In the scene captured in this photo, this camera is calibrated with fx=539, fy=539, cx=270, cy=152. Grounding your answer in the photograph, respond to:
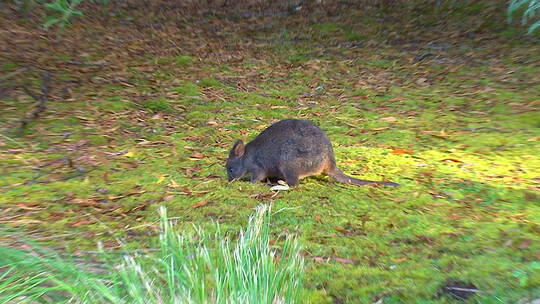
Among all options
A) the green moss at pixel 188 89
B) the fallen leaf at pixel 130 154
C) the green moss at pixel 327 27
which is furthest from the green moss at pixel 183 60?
the fallen leaf at pixel 130 154

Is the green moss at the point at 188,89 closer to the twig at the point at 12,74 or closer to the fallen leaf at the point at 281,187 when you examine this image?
the twig at the point at 12,74

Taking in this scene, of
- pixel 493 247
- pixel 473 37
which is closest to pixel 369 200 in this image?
pixel 493 247

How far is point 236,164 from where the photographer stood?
462 centimetres

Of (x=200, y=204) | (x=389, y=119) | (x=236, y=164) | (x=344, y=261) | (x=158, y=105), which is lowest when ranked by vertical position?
(x=344, y=261)

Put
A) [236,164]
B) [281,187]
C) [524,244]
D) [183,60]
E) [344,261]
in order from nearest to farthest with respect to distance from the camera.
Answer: [344,261] → [524,244] → [281,187] → [236,164] → [183,60]

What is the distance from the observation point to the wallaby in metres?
4.40

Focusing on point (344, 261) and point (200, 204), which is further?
point (200, 204)

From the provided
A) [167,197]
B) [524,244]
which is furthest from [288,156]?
[524,244]

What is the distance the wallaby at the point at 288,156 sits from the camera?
4.40 meters

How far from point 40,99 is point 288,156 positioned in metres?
3.63

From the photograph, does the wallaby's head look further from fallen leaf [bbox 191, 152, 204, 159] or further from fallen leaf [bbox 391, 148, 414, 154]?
fallen leaf [bbox 391, 148, 414, 154]

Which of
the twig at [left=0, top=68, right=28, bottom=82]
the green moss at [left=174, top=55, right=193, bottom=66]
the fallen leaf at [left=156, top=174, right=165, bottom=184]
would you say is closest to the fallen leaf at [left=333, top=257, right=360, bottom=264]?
the fallen leaf at [left=156, top=174, right=165, bottom=184]

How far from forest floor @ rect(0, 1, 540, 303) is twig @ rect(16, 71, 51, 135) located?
0.06 meters

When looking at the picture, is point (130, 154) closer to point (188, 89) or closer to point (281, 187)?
point (281, 187)
